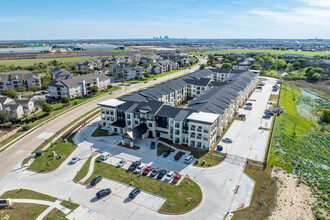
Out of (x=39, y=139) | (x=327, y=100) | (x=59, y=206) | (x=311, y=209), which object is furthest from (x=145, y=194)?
(x=327, y=100)

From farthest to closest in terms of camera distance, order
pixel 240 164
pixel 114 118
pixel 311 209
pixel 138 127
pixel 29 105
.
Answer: pixel 29 105 < pixel 114 118 < pixel 138 127 < pixel 240 164 < pixel 311 209

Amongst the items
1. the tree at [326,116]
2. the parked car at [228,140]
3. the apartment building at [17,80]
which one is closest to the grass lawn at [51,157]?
the parked car at [228,140]

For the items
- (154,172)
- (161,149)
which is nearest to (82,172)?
(154,172)

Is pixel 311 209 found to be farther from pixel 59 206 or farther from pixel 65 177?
pixel 65 177

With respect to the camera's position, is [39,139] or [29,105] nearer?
[39,139]

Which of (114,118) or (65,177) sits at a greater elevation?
(114,118)

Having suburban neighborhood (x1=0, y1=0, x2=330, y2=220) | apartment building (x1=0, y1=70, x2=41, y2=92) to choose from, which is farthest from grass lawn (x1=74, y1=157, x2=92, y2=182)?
apartment building (x1=0, y1=70, x2=41, y2=92)

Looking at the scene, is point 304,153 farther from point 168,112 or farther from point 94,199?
point 94,199
